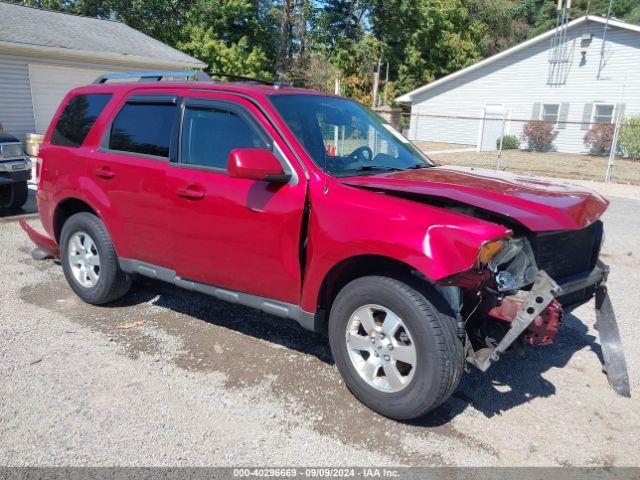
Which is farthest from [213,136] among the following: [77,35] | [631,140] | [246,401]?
[631,140]

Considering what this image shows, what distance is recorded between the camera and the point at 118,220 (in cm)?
464

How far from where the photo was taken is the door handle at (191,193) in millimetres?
3973

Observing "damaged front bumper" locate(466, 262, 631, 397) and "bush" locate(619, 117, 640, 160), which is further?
"bush" locate(619, 117, 640, 160)

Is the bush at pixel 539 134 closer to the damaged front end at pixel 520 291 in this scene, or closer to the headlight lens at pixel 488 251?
the damaged front end at pixel 520 291

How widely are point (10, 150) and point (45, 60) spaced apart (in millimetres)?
10600

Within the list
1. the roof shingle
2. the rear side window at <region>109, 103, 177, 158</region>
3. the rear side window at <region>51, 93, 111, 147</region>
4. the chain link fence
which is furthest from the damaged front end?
the roof shingle

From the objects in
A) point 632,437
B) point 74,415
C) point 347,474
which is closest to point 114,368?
point 74,415

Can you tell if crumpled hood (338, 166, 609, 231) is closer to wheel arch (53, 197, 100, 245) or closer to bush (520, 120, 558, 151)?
wheel arch (53, 197, 100, 245)

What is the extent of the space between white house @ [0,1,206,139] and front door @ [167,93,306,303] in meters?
14.6

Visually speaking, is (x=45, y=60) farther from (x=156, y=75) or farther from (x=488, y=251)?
(x=488, y=251)

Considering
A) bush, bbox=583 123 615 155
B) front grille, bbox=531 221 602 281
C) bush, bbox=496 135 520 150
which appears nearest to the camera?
front grille, bbox=531 221 602 281

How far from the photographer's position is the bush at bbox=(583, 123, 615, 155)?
2139 cm

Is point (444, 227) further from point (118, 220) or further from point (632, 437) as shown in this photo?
point (118, 220)

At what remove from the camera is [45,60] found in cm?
1703
